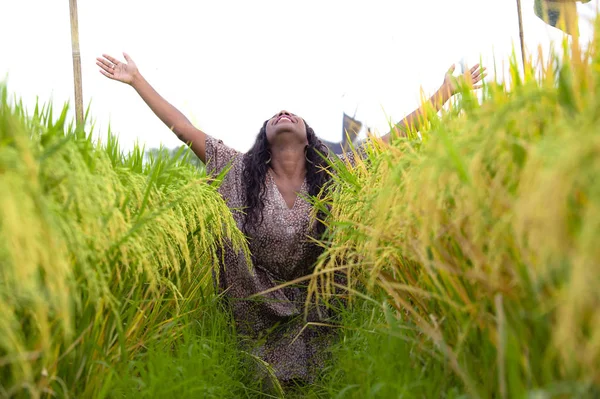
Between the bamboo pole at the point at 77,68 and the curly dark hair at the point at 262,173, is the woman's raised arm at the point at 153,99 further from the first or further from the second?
the bamboo pole at the point at 77,68

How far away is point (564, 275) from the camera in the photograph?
1.22 m

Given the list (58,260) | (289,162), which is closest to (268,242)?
(289,162)

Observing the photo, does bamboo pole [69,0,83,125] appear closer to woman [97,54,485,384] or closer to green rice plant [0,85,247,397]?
woman [97,54,485,384]

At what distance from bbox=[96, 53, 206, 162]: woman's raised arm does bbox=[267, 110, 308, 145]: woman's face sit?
46 centimetres

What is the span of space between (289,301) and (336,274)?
1.11ft

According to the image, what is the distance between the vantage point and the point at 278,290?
4.13 m

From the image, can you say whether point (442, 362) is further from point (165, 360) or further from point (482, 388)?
point (165, 360)

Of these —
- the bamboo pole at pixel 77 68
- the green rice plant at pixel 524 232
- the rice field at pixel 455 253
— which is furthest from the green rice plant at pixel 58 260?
the bamboo pole at pixel 77 68

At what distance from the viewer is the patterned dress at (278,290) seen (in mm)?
4020

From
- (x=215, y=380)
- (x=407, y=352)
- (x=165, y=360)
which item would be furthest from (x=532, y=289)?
(x=215, y=380)

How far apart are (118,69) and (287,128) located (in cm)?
113

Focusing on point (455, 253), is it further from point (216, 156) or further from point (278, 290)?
point (216, 156)

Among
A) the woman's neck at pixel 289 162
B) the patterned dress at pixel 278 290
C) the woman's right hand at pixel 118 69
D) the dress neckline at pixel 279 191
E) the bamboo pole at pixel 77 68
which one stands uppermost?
the bamboo pole at pixel 77 68

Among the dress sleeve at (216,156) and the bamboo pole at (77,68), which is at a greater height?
the bamboo pole at (77,68)
